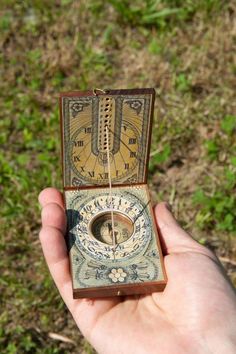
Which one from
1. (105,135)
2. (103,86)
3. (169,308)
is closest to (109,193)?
(105,135)

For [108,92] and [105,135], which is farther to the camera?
[105,135]

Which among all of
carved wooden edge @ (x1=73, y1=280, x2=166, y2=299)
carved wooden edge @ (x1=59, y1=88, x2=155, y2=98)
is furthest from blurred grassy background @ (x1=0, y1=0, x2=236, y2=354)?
carved wooden edge @ (x1=59, y1=88, x2=155, y2=98)

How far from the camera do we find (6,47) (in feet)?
15.3

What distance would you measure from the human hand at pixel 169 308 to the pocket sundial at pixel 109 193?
0.25ft

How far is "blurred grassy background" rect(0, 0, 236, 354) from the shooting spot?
354cm

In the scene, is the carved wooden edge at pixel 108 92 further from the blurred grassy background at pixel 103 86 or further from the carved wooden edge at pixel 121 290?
the blurred grassy background at pixel 103 86

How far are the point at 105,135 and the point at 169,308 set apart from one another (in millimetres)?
908

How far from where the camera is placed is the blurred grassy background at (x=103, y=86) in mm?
3537

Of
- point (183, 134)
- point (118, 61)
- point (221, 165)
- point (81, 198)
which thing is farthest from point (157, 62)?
point (81, 198)

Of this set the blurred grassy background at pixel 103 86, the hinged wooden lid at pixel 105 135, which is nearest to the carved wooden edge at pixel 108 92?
the hinged wooden lid at pixel 105 135

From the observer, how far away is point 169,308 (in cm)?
264

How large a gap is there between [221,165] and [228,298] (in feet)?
5.14

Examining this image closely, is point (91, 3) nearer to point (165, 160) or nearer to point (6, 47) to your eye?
point (6, 47)

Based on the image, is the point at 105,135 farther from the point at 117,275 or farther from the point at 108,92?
the point at 117,275
